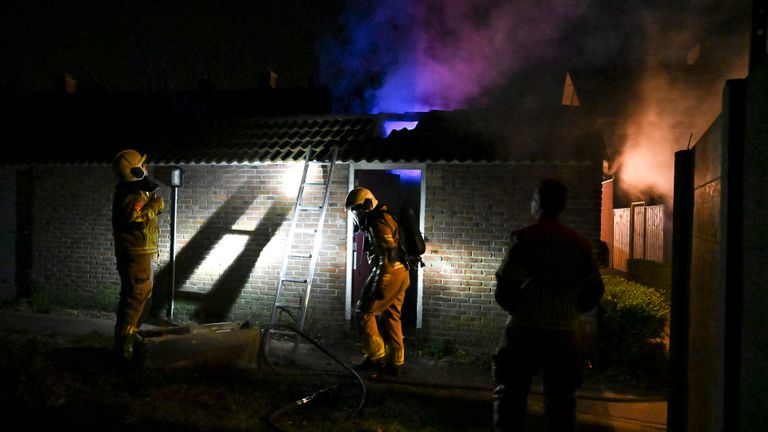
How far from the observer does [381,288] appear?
556cm

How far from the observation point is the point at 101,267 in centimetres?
880

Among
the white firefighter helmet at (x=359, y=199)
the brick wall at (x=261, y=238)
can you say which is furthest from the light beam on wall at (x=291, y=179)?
the white firefighter helmet at (x=359, y=199)

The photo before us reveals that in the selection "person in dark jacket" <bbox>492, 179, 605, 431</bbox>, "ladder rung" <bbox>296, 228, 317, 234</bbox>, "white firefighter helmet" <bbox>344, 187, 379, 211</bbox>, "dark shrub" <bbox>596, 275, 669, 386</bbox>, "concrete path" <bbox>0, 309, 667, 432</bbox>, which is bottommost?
"concrete path" <bbox>0, 309, 667, 432</bbox>

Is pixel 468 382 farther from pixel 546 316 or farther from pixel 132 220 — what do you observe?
pixel 132 220

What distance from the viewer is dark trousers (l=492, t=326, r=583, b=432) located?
319cm

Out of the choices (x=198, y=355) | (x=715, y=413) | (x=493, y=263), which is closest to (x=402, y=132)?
(x=493, y=263)

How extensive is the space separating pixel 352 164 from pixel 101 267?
16.4 feet

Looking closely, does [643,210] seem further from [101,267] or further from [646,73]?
[101,267]

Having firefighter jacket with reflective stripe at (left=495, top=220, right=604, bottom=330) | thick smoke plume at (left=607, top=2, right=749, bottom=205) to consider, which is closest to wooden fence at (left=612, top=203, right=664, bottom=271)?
thick smoke plume at (left=607, top=2, right=749, bottom=205)

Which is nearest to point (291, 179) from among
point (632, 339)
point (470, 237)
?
point (470, 237)

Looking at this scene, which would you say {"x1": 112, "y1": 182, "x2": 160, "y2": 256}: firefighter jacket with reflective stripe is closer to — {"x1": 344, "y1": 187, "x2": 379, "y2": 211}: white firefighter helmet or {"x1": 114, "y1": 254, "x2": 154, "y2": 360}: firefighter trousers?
{"x1": 114, "y1": 254, "x2": 154, "y2": 360}: firefighter trousers

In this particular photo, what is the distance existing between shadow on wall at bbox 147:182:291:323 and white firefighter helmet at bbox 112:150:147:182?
246 cm

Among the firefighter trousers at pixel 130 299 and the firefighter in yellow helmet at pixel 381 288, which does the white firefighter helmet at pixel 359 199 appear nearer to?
the firefighter in yellow helmet at pixel 381 288

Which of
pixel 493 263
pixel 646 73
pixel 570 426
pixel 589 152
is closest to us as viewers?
pixel 570 426
